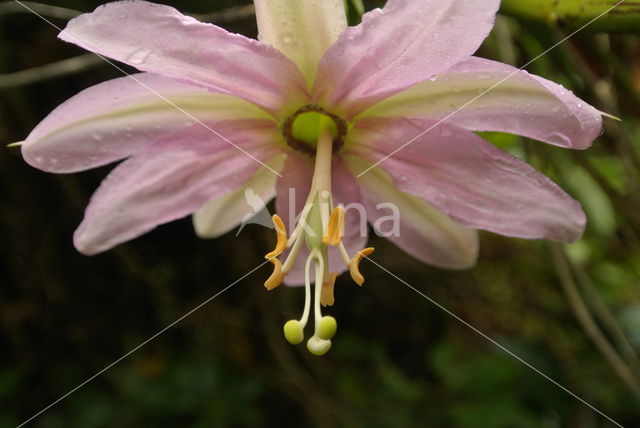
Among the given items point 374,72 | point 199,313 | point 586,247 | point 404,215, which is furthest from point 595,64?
point 199,313

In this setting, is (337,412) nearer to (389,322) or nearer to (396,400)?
(396,400)

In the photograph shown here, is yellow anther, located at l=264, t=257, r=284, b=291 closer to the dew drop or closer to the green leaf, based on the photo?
the dew drop

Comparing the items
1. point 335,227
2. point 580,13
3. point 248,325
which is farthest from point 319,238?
point 248,325

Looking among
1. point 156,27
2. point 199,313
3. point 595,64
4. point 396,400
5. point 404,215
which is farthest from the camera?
point 199,313

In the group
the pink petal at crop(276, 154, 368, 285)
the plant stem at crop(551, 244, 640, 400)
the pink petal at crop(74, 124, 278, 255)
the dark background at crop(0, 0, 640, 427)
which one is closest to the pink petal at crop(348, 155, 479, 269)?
the pink petal at crop(276, 154, 368, 285)

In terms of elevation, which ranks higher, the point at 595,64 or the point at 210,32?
the point at 210,32

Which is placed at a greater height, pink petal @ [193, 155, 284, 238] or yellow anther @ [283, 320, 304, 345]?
pink petal @ [193, 155, 284, 238]

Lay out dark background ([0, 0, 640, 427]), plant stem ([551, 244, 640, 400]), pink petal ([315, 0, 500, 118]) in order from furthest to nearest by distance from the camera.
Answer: dark background ([0, 0, 640, 427])
plant stem ([551, 244, 640, 400])
pink petal ([315, 0, 500, 118])

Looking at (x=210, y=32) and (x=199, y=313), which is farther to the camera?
(x=199, y=313)
